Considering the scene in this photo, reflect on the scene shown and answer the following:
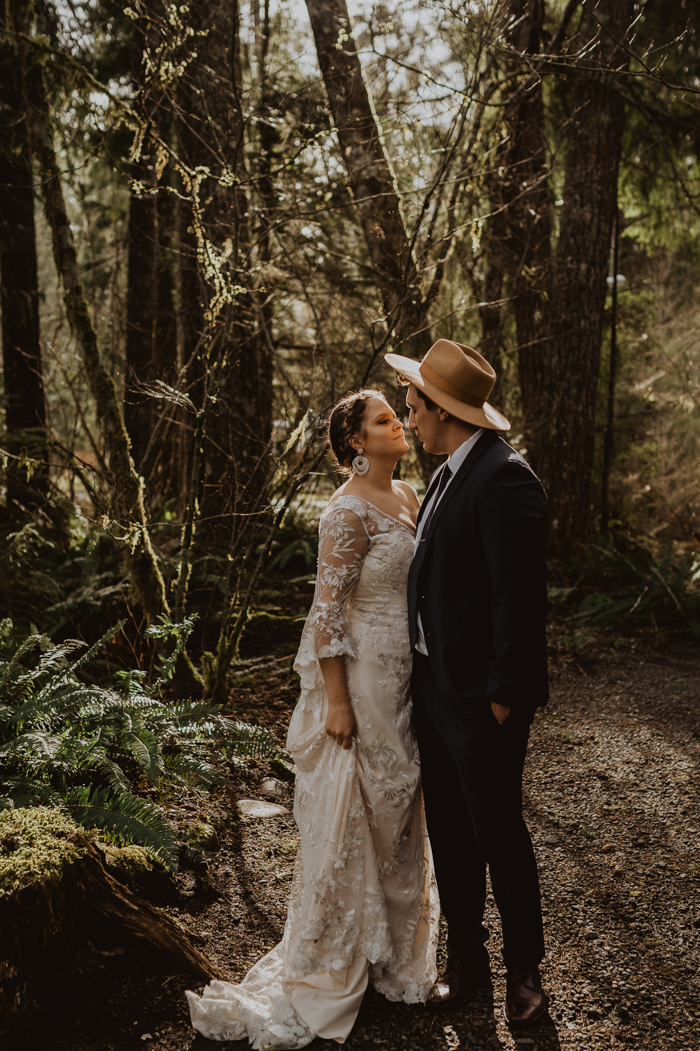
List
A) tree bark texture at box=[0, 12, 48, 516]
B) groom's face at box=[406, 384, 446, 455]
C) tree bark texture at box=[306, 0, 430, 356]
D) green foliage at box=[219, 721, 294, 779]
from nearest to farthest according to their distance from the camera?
groom's face at box=[406, 384, 446, 455] → green foliage at box=[219, 721, 294, 779] → tree bark texture at box=[306, 0, 430, 356] → tree bark texture at box=[0, 12, 48, 516]

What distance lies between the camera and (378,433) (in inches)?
113

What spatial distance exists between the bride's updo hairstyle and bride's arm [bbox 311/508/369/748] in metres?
0.32

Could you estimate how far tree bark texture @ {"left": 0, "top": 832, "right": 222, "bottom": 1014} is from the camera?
2334mm

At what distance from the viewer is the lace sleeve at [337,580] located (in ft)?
8.75

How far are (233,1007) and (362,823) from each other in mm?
725

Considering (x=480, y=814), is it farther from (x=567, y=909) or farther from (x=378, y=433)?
(x=378, y=433)

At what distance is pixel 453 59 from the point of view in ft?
18.3

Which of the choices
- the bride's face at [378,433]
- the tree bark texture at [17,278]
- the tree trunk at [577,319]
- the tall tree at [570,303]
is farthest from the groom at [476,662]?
the tree bark texture at [17,278]

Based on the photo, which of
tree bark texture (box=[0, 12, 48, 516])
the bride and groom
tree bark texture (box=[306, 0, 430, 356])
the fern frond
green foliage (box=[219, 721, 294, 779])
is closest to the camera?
the bride and groom

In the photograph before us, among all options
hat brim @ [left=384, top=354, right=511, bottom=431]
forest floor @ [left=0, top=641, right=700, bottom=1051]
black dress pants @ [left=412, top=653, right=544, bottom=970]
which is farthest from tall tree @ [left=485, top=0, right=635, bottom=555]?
black dress pants @ [left=412, top=653, right=544, bottom=970]

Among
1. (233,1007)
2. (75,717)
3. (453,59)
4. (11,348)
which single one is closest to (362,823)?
(233,1007)

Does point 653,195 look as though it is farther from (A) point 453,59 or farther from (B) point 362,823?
(B) point 362,823

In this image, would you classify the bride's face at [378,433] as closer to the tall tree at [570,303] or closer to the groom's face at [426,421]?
the groom's face at [426,421]

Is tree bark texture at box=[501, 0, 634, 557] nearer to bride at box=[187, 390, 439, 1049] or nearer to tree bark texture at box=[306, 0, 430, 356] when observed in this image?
tree bark texture at box=[306, 0, 430, 356]
